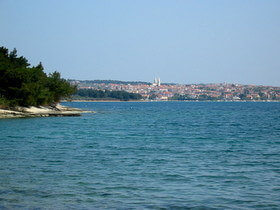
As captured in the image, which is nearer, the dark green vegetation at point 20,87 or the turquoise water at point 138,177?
the turquoise water at point 138,177

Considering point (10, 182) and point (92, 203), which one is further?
point (10, 182)

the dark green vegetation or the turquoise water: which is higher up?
the dark green vegetation

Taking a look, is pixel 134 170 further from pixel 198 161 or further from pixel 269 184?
pixel 269 184

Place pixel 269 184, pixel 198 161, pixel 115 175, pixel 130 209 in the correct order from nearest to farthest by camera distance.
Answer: pixel 130 209, pixel 269 184, pixel 115 175, pixel 198 161

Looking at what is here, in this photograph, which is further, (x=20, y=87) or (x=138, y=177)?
(x=20, y=87)

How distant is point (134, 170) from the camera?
21.2 meters

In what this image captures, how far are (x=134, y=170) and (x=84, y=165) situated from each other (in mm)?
2787

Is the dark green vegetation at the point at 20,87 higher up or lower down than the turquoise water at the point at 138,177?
higher up

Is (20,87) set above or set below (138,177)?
above

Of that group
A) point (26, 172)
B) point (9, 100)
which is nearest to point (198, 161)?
point (26, 172)

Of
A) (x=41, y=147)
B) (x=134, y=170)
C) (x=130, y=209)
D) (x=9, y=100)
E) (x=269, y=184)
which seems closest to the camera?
(x=130, y=209)

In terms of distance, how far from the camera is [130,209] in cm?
1403

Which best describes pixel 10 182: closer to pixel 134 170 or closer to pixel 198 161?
pixel 134 170

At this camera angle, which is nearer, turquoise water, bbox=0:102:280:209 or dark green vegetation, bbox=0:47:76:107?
turquoise water, bbox=0:102:280:209
